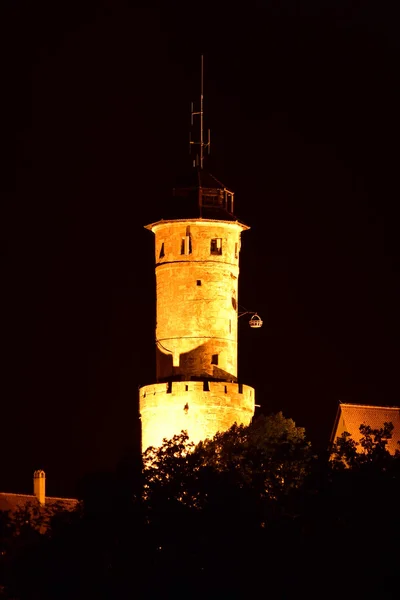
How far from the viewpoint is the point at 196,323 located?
140500 mm

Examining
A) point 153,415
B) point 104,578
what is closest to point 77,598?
point 104,578

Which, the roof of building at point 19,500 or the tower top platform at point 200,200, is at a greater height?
the tower top platform at point 200,200

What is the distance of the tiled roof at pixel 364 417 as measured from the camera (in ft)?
486

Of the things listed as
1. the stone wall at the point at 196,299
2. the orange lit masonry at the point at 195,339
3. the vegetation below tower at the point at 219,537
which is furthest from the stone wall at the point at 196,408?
the vegetation below tower at the point at 219,537

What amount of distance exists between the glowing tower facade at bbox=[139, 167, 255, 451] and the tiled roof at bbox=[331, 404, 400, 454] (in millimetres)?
8318

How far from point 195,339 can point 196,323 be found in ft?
1.96

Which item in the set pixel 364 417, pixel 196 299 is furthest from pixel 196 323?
pixel 364 417

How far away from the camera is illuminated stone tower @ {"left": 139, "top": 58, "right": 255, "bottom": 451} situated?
13988cm

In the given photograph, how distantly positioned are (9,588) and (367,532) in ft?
36.9

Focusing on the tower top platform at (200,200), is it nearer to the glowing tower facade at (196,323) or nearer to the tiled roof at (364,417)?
the glowing tower facade at (196,323)

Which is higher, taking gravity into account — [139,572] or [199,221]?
[199,221]

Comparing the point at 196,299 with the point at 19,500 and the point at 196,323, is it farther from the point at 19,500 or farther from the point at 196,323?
the point at 19,500

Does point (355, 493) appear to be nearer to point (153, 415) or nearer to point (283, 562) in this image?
point (283, 562)

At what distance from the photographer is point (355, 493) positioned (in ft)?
360
